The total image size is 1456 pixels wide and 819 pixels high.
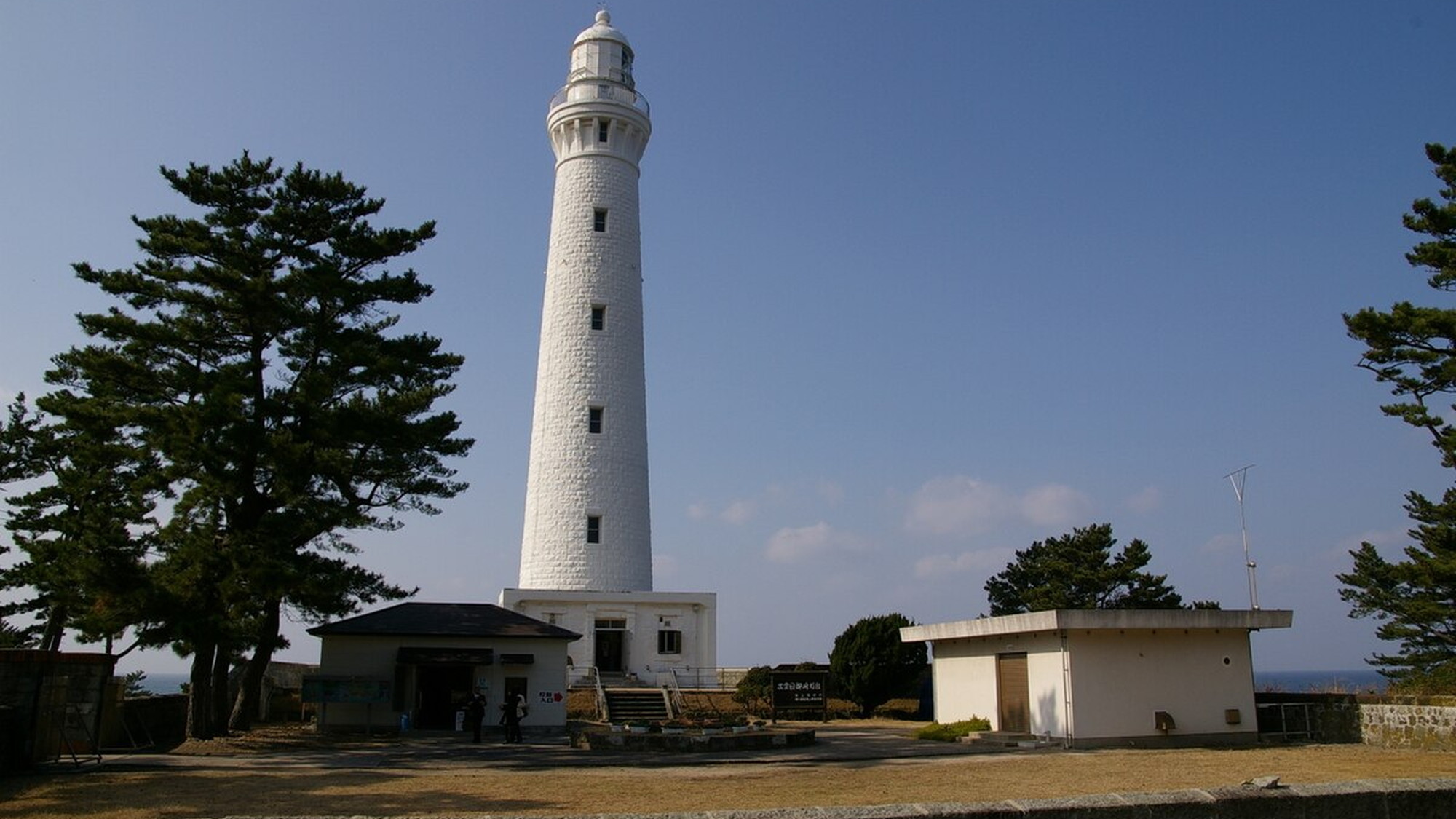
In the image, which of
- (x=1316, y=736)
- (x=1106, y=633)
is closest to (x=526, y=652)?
(x=1106, y=633)

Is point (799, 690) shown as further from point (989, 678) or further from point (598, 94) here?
point (598, 94)

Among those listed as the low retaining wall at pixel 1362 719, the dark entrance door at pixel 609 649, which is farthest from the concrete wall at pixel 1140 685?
the dark entrance door at pixel 609 649

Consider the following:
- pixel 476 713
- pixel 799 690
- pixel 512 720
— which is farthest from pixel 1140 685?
pixel 476 713

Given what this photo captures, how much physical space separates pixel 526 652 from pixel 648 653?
6844mm

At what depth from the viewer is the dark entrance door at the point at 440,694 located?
2567 centimetres

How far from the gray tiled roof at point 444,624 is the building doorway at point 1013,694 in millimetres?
10267

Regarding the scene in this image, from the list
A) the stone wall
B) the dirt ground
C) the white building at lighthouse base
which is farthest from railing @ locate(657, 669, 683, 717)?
the stone wall

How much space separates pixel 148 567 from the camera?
821 inches

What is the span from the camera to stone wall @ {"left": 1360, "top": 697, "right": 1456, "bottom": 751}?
60.8 feet

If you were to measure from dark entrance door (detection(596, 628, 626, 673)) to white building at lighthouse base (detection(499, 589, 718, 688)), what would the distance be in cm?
2

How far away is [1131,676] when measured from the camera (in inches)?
813

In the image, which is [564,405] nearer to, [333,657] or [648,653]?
[648,653]

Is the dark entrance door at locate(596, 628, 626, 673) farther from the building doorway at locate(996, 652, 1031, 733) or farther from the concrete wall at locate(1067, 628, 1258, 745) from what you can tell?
the concrete wall at locate(1067, 628, 1258, 745)

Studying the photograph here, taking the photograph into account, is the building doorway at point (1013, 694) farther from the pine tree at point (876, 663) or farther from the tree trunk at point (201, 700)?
the tree trunk at point (201, 700)
